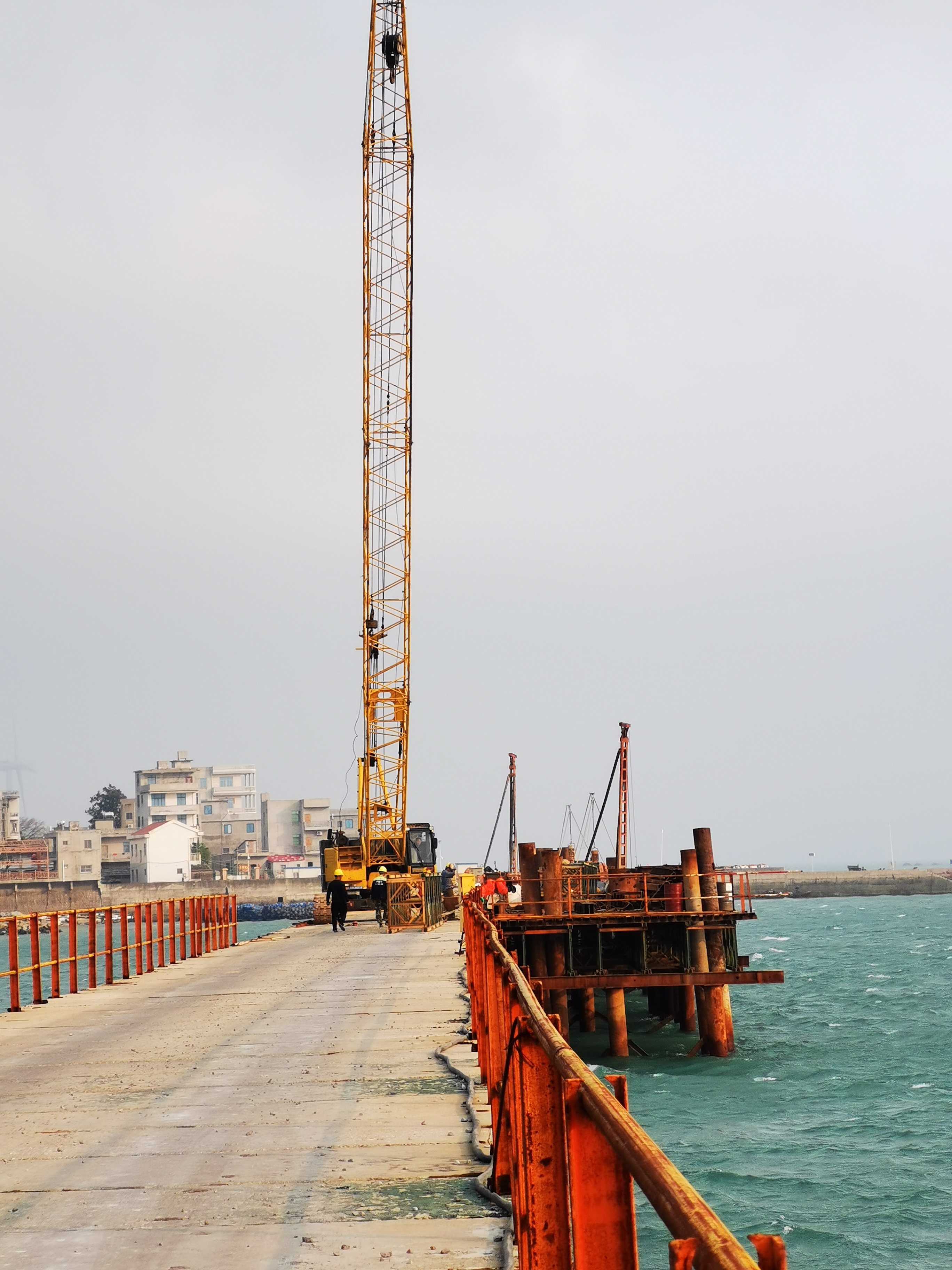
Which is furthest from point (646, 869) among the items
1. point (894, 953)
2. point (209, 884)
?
point (209, 884)

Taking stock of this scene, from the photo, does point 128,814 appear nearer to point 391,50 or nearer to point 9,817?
point 9,817

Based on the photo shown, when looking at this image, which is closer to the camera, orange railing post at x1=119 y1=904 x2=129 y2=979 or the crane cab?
orange railing post at x1=119 y1=904 x2=129 y2=979

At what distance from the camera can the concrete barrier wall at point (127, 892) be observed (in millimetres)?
138625

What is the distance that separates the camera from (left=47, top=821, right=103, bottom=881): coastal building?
152250mm

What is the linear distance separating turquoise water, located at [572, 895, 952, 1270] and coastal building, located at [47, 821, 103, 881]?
12028 centimetres

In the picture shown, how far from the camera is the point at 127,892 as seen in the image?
14888 centimetres

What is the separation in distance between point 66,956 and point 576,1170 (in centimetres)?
9927

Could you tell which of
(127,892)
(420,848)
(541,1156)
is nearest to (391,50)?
(420,848)

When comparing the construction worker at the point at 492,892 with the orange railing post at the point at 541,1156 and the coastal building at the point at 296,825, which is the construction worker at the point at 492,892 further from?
→ the coastal building at the point at 296,825

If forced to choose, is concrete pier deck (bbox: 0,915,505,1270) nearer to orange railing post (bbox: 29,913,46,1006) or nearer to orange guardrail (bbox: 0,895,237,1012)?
orange railing post (bbox: 29,913,46,1006)

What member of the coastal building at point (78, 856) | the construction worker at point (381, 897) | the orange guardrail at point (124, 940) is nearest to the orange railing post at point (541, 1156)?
the orange guardrail at point (124, 940)

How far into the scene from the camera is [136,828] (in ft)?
584

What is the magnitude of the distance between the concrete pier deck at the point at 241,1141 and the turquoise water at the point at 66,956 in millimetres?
4853

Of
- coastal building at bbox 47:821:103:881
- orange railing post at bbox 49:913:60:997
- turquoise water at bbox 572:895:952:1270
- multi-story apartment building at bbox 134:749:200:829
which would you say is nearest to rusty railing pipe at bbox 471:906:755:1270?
turquoise water at bbox 572:895:952:1270
